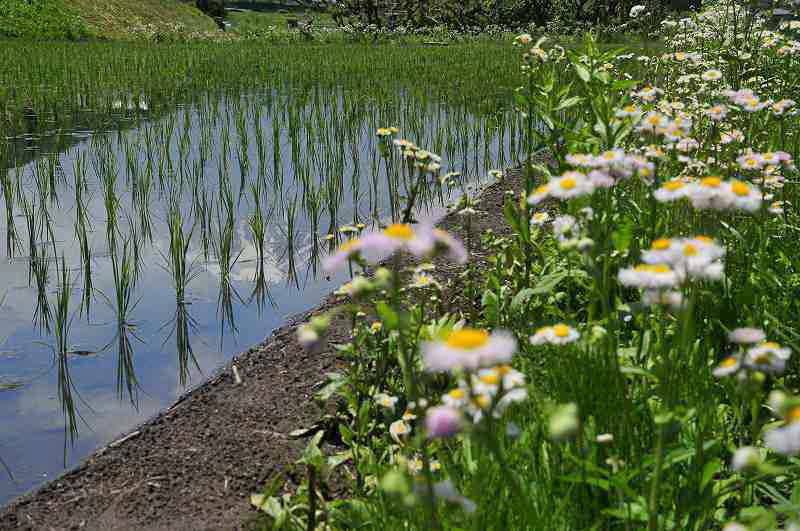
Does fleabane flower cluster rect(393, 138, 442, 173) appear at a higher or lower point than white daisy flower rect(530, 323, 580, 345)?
higher

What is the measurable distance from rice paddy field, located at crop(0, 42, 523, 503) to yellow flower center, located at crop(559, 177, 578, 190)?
2.43 feet

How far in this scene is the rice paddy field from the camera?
2.44 meters

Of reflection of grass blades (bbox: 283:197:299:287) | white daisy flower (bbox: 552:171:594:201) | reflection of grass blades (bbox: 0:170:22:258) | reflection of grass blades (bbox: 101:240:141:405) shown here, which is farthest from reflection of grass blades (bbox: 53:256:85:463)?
white daisy flower (bbox: 552:171:594:201)

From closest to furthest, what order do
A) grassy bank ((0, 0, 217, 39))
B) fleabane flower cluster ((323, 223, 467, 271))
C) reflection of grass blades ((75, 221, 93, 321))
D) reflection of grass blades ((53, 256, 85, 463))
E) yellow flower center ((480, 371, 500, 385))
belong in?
fleabane flower cluster ((323, 223, 467, 271)) → yellow flower center ((480, 371, 500, 385)) → reflection of grass blades ((53, 256, 85, 463)) → reflection of grass blades ((75, 221, 93, 321)) → grassy bank ((0, 0, 217, 39))

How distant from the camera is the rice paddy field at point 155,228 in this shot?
2.44 m

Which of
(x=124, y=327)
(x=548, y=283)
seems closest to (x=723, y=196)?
(x=548, y=283)

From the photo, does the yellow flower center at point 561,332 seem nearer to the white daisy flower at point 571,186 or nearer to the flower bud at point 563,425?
the white daisy flower at point 571,186

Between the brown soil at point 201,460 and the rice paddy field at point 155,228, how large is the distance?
0.42ft

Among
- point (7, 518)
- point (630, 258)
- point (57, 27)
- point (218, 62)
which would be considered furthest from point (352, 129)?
point (57, 27)

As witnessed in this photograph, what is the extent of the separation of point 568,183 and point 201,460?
4.23 ft

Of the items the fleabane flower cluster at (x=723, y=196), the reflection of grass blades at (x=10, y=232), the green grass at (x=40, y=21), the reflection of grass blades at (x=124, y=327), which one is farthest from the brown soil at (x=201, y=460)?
the green grass at (x=40, y=21)

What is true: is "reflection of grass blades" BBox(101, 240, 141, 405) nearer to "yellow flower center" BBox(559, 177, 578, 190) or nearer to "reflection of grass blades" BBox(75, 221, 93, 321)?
"reflection of grass blades" BBox(75, 221, 93, 321)

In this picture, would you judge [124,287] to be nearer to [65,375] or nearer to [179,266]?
[179,266]

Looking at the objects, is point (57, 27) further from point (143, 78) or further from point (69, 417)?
point (69, 417)
